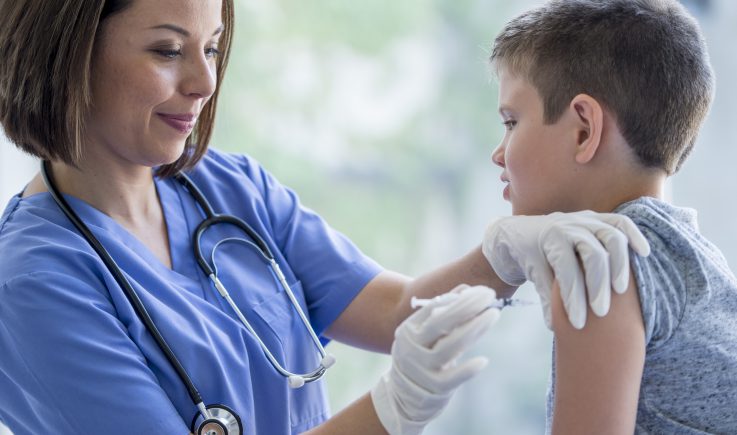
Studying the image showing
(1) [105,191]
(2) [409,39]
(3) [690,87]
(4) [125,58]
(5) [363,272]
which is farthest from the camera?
(2) [409,39]

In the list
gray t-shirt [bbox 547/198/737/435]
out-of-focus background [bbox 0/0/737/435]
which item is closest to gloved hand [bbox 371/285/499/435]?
gray t-shirt [bbox 547/198/737/435]

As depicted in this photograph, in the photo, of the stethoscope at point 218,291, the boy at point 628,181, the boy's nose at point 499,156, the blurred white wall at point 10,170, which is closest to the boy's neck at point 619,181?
the boy at point 628,181

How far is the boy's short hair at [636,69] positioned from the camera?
1.18m

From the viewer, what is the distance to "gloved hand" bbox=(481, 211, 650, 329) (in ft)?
3.50

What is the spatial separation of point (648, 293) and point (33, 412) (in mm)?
902

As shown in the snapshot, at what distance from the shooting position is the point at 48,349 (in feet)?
4.07

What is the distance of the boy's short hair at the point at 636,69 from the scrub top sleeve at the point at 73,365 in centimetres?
71

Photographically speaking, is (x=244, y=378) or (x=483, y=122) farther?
(x=483, y=122)

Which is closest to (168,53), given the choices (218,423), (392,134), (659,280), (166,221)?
(166,221)

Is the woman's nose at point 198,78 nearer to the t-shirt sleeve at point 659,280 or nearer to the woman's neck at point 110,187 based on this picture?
the woman's neck at point 110,187

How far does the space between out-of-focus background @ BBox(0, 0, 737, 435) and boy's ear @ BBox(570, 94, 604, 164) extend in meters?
1.87

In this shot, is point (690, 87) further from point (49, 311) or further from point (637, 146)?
point (49, 311)

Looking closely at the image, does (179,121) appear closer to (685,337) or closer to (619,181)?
(619,181)

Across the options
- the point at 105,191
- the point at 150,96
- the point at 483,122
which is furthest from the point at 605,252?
the point at 483,122
